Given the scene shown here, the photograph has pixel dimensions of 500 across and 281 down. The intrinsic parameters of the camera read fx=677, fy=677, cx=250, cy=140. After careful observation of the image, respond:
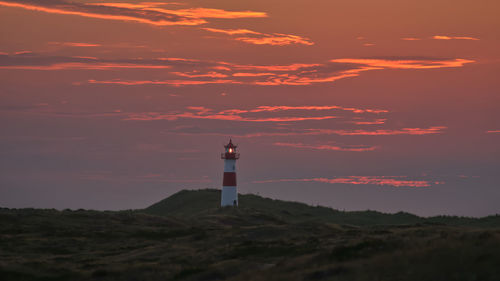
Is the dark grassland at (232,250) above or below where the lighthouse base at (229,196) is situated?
below

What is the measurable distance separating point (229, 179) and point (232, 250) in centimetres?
5515

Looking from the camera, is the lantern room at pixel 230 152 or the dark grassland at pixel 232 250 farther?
the lantern room at pixel 230 152

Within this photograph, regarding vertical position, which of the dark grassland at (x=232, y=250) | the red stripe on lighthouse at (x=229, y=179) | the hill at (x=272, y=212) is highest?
the red stripe on lighthouse at (x=229, y=179)

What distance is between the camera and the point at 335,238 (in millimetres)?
56625

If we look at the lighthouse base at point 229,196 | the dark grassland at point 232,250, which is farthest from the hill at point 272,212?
the dark grassland at point 232,250

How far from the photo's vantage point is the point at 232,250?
5306 centimetres

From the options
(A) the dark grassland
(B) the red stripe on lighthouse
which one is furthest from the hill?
(B) the red stripe on lighthouse

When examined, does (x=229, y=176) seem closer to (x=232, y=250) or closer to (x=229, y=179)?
(x=229, y=179)

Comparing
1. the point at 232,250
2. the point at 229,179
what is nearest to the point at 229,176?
the point at 229,179

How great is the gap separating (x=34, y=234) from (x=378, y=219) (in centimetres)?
6704

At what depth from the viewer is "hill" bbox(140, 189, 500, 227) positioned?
110 m

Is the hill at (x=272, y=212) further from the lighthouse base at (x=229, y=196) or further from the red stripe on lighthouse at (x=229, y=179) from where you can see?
the red stripe on lighthouse at (x=229, y=179)

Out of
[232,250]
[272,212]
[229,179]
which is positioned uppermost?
[229,179]

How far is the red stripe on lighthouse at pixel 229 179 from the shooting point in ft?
353
